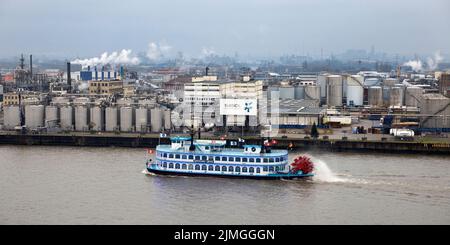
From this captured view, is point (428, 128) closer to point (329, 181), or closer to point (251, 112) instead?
point (251, 112)

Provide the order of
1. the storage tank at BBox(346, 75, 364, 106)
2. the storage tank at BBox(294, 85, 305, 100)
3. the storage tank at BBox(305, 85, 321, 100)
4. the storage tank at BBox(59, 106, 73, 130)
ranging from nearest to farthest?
Answer: the storage tank at BBox(59, 106, 73, 130), the storage tank at BBox(346, 75, 364, 106), the storage tank at BBox(305, 85, 321, 100), the storage tank at BBox(294, 85, 305, 100)

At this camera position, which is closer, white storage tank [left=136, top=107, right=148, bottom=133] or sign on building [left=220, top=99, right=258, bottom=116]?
white storage tank [left=136, top=107, right=148, bottom=133]

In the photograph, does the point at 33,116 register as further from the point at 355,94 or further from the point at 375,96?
the point at 375,96

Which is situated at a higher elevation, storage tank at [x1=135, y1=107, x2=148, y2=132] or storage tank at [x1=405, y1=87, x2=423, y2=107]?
storage tank at [x1=405, y1=87, x2=423, y2=107]

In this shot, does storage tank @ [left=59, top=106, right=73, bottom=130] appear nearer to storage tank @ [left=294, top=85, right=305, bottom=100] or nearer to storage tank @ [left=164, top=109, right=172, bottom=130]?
storage tank @ [left=164, top=109, right=172, bottom=130]

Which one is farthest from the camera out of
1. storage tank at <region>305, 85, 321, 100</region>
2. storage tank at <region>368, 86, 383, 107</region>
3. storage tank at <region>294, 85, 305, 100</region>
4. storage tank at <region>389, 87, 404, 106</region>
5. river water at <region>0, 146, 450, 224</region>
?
storage tank at <region>294, 85, 305, 100</region>

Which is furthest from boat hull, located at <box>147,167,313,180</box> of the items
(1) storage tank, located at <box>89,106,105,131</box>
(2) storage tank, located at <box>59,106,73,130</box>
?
(2) storage tank, located at <box>59,106,73,130</box>

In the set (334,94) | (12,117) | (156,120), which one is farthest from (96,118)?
(334,94)
